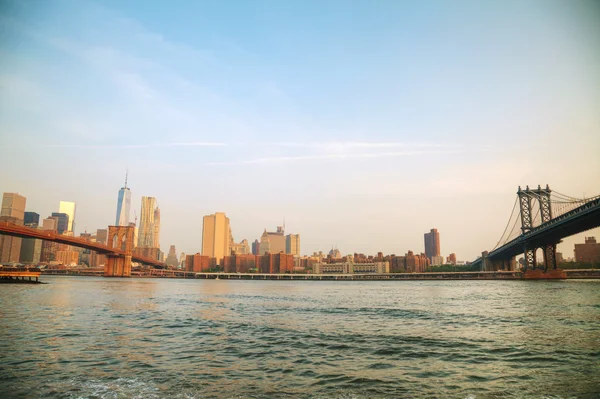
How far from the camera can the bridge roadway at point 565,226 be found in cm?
7212

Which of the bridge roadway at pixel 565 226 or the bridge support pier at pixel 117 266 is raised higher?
the bridge roadway at pixel 565 226

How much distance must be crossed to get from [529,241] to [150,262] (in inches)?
6400

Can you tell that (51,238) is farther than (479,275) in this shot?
No

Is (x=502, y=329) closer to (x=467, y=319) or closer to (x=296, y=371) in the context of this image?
(x=467, y=319)

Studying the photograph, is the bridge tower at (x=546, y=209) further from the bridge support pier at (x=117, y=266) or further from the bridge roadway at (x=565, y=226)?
the bridge support pier at (x=117, y=266)

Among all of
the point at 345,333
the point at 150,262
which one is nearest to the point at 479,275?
the point at 150,262

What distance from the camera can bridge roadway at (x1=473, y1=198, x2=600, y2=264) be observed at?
7212cm

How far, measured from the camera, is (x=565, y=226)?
8075 cm

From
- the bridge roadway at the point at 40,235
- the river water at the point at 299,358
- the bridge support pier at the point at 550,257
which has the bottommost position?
the river water at the point at 299,358

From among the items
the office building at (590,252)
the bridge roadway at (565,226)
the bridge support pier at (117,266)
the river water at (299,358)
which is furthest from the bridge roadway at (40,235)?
the office building at (590,252)

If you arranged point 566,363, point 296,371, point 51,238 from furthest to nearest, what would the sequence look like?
1. point 51,238
2. point 566,363
3. point 296,371

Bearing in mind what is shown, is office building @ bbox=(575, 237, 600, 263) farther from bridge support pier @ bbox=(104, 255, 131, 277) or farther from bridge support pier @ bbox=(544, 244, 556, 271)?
bridge support pier @ bbox=(104, 255, 131, 277)

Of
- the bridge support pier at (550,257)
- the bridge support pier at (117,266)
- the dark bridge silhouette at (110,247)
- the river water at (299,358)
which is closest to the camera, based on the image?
the river water at (299,358)

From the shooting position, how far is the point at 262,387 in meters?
11.9
